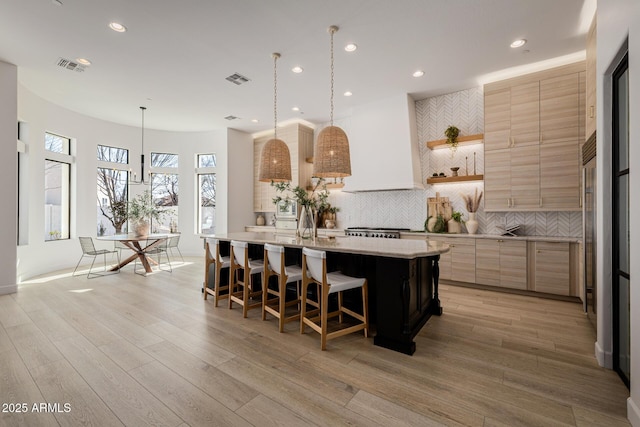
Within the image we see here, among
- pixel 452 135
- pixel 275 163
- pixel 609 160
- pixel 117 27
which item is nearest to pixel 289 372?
pixel 275 163

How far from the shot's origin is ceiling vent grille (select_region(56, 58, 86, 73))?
3943 mm

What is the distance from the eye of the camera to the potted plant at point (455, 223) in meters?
4.91

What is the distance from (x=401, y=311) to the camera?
2.49m

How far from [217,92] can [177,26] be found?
1849 millimetres

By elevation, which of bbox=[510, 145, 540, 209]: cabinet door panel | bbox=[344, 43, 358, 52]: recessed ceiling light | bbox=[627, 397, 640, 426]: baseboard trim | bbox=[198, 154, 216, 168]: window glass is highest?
bbox=[344, 43, 358, 52]: recessed ceiling light

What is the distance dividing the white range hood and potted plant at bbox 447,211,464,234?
0.76 meters

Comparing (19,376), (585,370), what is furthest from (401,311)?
(19,376)

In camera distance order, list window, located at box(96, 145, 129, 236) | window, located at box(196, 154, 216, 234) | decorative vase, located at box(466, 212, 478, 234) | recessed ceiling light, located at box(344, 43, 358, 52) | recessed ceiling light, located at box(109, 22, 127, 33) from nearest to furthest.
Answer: recessed ceiling light, located at box(109, 22, 127, 33) < recessed ceiling light, located at box(344, 43, 358, 52) < decorative vase, located at box(466, 212, 478, 234) < window, located at box(96, 145, 129, 236) < window, located at box(196, 154, 216, 234)

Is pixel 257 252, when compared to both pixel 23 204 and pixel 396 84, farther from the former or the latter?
pixel 23 204

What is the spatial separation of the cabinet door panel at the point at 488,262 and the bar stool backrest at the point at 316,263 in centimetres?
301

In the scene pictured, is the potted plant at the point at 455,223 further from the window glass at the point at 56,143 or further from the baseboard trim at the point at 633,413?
the window glass at the point at 56,143

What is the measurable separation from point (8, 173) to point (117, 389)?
4204mm

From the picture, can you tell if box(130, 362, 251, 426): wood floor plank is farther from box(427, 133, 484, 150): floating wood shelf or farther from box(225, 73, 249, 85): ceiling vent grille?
box(427, 133, 484, 150): floating wood shelf

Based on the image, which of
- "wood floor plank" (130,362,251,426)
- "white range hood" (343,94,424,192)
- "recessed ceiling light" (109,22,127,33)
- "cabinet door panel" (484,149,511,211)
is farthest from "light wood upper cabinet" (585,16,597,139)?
"recessed ceiling light" (109,22,127,33)
